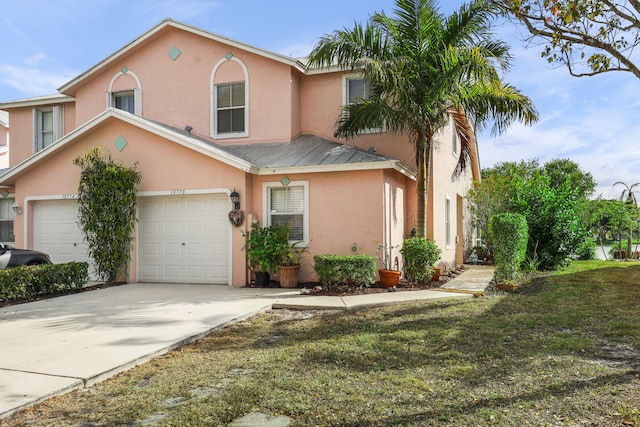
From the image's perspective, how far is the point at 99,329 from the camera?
6.85 m

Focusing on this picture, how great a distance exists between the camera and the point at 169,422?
363cm

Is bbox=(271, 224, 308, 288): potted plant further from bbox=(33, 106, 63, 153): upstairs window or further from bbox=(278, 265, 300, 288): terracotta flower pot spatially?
bbox=(33, 106, 63, 153): upstairs window

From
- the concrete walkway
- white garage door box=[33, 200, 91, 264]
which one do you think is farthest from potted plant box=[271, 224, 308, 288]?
white garage door box=[33, 200, 91, 264]

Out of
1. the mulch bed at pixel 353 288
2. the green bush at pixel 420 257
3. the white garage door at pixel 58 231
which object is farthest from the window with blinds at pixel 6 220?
the green bush at pixel 420 257

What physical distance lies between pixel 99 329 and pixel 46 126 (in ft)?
41.4

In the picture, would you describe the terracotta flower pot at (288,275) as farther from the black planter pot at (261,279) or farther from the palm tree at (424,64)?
the palm tree at (424,64)

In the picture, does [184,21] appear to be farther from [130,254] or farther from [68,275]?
[68,275]

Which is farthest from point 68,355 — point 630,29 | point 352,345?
point 630,29

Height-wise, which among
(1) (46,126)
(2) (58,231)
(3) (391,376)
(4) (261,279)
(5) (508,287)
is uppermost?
(1) (46,126)

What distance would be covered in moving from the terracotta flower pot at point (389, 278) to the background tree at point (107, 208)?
21.4 feet

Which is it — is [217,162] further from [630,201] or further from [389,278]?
[630,201]

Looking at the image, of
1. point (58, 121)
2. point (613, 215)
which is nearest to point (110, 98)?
point (58, 121)

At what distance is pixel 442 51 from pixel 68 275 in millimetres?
9954

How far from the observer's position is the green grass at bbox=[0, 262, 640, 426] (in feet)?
12.2
